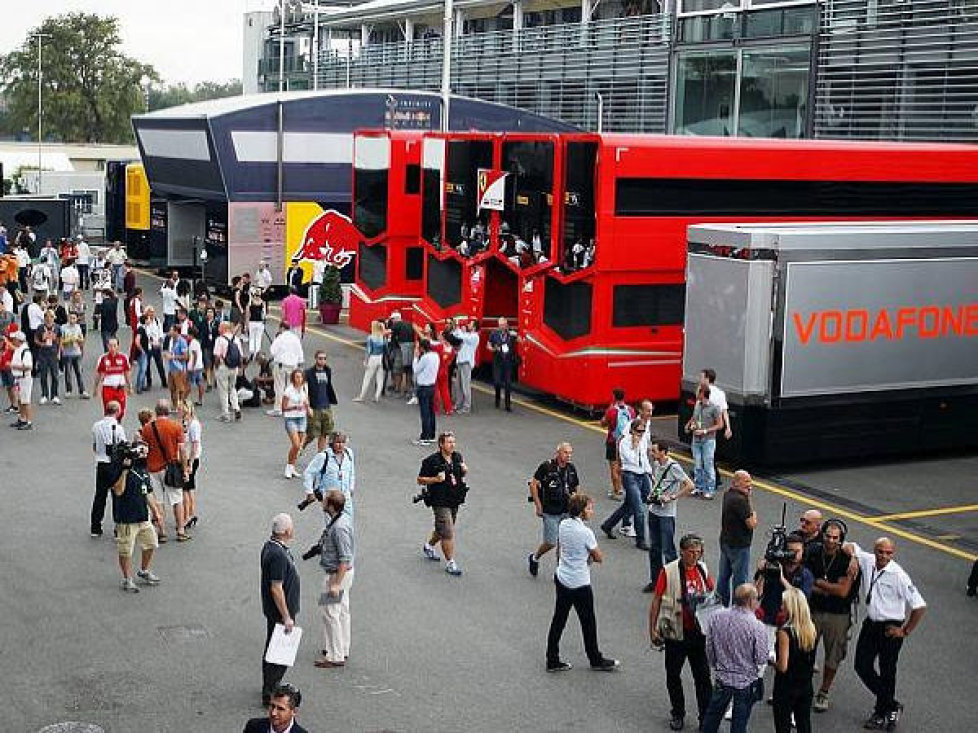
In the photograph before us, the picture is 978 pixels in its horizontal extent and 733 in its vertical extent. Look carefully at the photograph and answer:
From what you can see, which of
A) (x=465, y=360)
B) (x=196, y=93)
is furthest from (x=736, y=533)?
(x=196, y=93)

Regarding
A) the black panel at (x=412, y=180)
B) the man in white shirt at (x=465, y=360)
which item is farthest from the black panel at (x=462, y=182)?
the man in white shirt at (x=465, y=360)

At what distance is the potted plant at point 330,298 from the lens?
32844 mm

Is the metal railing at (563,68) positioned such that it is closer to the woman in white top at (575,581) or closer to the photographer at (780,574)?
the woman in white top at (575,581)

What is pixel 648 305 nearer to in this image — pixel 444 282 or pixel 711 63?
pixel 444 282

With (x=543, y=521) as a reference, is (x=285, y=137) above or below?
above

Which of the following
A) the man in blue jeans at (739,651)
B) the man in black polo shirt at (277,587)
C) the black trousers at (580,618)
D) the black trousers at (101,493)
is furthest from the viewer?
the black trousers at (101,493)

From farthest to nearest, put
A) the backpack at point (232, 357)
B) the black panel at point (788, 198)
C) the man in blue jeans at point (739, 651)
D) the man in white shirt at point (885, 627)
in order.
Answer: the black panel at point (788, 198) < the backpack at point (232, 357) < the man in white shirt at point (885, 627) < the man in blue jeans at point (739, 651)

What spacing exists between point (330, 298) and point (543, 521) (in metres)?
18.9

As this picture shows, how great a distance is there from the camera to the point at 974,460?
21.0 m

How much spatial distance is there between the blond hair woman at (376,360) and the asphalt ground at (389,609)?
3.50m

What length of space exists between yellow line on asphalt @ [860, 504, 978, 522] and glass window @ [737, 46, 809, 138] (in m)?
18.5

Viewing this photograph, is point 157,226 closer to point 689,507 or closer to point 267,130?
point 267,130

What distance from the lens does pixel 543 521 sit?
581 inches

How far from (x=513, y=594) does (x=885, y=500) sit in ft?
21.3
